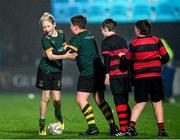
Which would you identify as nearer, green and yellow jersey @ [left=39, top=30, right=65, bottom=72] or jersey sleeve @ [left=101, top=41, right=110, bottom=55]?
jersey sleeve @ [left=101, top=41, right=110, bottom=55]

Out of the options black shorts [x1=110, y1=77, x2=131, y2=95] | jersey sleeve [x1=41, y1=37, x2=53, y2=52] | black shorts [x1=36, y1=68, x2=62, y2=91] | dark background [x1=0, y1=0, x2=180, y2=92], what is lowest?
black shorts [x1=110, y1=77, x2=131, y2=95]

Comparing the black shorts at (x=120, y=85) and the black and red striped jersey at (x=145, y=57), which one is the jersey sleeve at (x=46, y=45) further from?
the black and red striped jersey at (x=145, y=57)

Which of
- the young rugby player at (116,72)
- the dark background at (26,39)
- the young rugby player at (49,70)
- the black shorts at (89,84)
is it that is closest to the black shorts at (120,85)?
the young rugby player at (116,72)

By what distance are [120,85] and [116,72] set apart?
218 mm

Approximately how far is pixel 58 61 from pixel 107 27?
1.08 metres

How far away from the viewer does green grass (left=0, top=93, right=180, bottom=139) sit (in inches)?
496

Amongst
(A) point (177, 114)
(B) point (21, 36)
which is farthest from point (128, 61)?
(B) point (21, 36)

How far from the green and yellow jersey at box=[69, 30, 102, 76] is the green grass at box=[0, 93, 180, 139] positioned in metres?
1.07

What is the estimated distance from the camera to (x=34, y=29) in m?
25.6

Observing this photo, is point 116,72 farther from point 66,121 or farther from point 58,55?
point 66,121

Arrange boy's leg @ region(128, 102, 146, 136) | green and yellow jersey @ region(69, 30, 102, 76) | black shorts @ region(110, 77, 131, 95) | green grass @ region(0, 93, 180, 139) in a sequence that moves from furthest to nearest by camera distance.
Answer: green grass @ region(0, 93, 180, 139), green and yellow jersey @ region(69, 30, 102, 76), black shorts @ region(110, 77, 131, 95), boy's leg @ region(128, 102, 146, 136)

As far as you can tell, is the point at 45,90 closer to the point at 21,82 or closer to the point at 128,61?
the point at 128,61

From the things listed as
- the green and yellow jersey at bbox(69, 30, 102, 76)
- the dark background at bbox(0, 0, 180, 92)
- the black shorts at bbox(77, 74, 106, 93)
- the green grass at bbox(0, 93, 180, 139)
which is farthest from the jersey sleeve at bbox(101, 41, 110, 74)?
the dark background at bbox(0, 0, 180, 92)

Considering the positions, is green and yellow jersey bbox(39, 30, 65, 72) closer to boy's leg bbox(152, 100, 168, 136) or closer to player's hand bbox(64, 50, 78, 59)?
player's hand bbox(64, 50, 78, 59)
